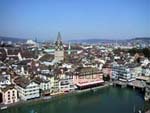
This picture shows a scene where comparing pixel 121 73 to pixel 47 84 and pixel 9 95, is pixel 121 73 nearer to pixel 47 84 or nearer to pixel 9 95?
pixel 47 84

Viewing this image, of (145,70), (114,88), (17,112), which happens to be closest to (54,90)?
(17,112)

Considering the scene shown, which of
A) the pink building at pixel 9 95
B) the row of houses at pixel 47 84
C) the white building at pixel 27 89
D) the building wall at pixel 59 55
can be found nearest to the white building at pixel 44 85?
the row of houses at pixel 47 84

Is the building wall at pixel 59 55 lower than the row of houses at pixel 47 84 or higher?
higher

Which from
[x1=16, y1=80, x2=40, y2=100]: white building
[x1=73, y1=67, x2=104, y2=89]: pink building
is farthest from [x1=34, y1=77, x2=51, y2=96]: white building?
[x1=73, y1=67, x2=104, y2=89]: pink building

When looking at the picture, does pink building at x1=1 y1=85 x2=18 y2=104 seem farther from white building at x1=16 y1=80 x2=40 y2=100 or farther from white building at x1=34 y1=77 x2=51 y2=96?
white building at x1=34 y1=77 x2=51 y2=96

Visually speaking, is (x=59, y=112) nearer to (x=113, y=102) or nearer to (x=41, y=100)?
(x=41, y=100)

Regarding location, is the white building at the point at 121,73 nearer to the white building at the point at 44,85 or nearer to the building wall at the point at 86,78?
the building wall at the point at 86,78
